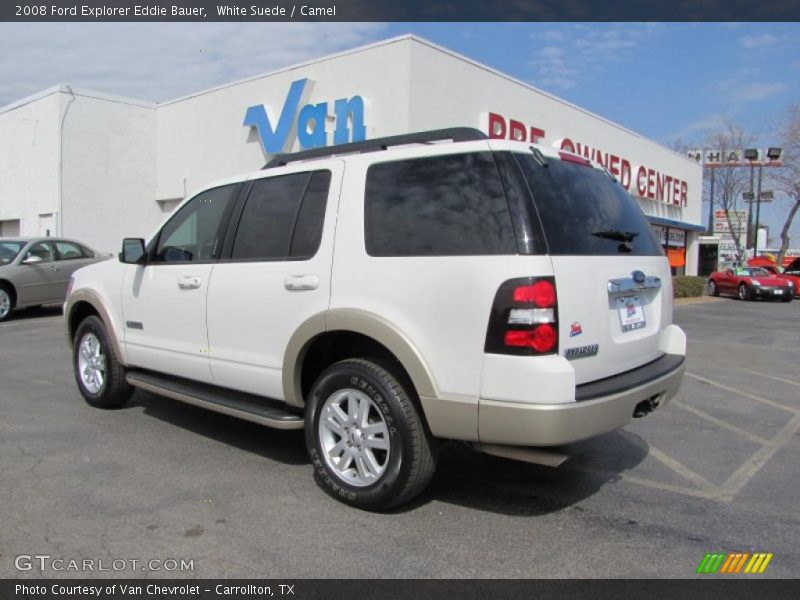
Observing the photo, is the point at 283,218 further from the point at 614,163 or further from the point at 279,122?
the point at 614,163

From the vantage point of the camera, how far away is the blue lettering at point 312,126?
48.9ft

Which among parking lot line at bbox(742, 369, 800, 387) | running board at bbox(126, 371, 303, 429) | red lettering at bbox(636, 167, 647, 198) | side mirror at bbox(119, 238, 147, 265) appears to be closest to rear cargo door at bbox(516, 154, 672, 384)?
running board at bbox(126, 371, 303, 429)

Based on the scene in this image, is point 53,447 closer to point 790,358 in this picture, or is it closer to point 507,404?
point 507,404

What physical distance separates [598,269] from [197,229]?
2935 millimetres

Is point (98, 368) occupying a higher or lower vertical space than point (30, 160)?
lower

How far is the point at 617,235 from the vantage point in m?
3.80

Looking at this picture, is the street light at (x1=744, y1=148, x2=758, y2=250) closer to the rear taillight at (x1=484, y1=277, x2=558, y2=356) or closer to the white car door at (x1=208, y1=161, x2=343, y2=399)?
the white car door at (x1=208, y1=161, x2=343, y2=399)

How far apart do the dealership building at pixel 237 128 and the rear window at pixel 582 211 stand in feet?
32.7

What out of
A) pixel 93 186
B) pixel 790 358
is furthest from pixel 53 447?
pixel 93 186

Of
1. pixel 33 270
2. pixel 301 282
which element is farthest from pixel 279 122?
pixel 301 282

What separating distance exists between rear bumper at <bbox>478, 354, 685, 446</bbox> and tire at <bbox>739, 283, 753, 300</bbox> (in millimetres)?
24791

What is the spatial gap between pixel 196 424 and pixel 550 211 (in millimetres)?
3518

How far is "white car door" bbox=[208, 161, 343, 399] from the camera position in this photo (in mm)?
3941
